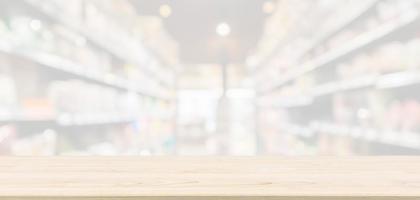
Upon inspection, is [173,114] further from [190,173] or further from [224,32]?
[190,173]

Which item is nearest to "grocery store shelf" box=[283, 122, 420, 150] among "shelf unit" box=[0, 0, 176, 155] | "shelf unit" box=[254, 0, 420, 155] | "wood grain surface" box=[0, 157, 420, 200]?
"shelf unit" box=[254, 0, 420, 155]

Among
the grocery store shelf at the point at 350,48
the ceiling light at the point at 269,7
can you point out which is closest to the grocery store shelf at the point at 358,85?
the grocery store shelf at the point at 350,48

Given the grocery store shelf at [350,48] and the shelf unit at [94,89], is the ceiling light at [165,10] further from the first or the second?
the grocery store shelf at [350,48]

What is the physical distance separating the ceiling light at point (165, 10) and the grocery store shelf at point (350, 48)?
3.36 feet

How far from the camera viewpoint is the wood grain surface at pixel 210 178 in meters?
0.64

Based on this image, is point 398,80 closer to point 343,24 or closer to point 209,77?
point 343,24

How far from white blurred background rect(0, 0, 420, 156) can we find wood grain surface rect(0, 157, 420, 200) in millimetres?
2044

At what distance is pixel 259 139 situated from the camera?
3.69 metres

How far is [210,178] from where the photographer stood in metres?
0.75

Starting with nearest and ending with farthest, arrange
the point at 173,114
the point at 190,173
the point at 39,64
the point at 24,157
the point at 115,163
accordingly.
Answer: the point at 190,173 → the point at 115,163 → the point at 24,157 → the point at 39,64 → the point at 173,114

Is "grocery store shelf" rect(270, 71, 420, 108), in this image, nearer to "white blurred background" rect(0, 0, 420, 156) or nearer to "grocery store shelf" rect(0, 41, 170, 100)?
"white blurred background" rect(0, 0, 420, 156)

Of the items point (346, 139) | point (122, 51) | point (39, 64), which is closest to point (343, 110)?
point (346, 139)

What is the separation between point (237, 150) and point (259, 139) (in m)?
0.20

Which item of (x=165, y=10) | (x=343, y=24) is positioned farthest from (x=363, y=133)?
(x=165, y=10)
